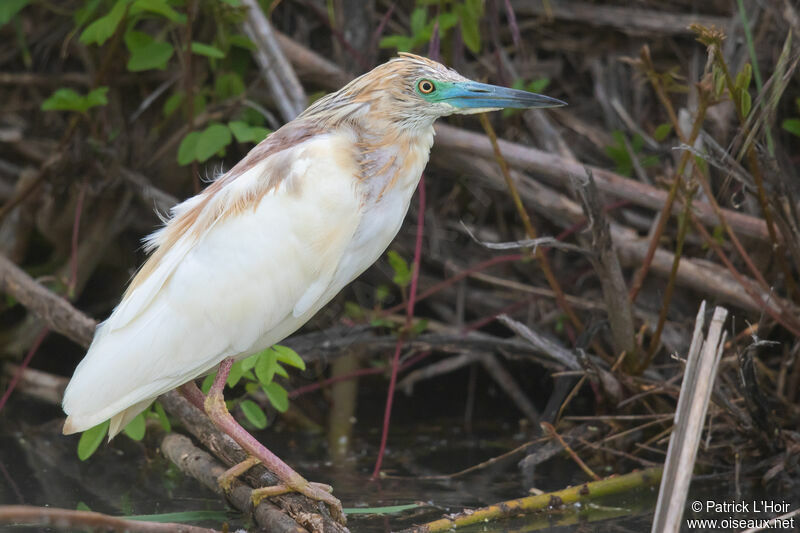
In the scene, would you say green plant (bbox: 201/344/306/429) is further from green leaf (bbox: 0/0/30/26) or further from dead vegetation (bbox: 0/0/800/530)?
green leaf (bbox: 0/0/30/26)

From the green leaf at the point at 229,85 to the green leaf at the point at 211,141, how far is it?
22.4 inches

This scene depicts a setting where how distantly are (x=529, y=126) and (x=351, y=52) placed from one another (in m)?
0.92

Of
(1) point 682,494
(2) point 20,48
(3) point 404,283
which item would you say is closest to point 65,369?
(2) point 20,48

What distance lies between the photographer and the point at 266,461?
272 cm

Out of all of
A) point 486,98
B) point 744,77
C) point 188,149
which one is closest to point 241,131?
point 188,149

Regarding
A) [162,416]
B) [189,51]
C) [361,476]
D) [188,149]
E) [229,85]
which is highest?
[189,51]

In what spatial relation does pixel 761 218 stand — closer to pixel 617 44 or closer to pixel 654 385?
pixel 654 385

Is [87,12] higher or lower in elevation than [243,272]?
higher

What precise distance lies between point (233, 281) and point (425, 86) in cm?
81

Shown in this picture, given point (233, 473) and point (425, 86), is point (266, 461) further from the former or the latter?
point (425, 86)

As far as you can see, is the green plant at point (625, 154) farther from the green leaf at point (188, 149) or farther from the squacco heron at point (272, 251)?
the green leaf at point (188, 149)

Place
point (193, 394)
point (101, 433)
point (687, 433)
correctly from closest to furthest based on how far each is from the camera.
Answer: point (687, 433) → point (193, 394) → point (101, 433)

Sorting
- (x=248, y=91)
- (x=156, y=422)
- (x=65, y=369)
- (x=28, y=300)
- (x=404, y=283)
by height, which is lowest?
(x=65, y=369)

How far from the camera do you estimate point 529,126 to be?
458cm
